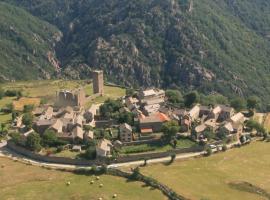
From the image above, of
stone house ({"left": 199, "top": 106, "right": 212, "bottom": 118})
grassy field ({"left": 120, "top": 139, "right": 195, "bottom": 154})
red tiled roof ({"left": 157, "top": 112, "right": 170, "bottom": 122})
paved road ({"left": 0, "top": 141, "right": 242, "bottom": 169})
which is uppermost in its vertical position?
stone house ({"left": 199, "top": 106, "right": 212, "bottom": 118})

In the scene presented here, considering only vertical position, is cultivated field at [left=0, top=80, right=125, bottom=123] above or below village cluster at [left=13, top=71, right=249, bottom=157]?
above

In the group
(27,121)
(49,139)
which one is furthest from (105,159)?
(27,121)

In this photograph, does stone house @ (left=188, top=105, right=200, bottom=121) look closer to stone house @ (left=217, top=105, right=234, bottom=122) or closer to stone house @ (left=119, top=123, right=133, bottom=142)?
stone house @ (left=217, top=105, right=234, bottom=122)

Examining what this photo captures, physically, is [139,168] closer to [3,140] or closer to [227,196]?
[227,196]

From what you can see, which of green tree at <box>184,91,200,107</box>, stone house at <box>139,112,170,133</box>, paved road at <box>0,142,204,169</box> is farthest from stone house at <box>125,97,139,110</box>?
paved road at <box>0,142,204,169</box>

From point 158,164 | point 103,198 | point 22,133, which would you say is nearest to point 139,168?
point 158,164

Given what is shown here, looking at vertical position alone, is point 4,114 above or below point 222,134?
above

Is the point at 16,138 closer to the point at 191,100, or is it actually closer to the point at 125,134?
the point at 125,134
